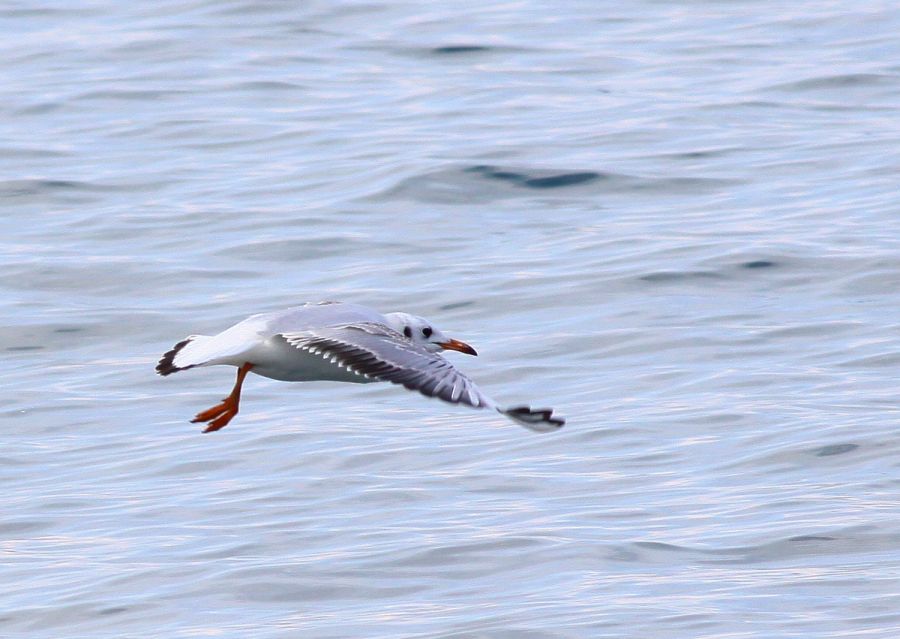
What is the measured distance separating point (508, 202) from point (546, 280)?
2.48 m

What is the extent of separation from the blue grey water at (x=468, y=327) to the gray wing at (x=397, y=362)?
1.37 meters

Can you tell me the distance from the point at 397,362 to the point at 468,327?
4848 millimetres

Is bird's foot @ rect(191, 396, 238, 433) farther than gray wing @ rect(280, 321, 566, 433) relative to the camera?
Yes

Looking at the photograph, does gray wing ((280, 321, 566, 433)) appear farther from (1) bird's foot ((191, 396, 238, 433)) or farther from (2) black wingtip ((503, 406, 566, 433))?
(1) bird's foot ((191, 396, 238, 433))

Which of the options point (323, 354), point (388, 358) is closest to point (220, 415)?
point (323, 354)

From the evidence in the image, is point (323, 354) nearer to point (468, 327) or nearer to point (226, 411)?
point (226, 411)

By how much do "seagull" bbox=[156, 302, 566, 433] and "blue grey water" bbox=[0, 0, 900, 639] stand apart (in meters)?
1.28

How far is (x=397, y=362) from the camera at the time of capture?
740 cm

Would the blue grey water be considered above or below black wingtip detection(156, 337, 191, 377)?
below

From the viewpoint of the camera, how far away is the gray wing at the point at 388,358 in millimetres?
7055

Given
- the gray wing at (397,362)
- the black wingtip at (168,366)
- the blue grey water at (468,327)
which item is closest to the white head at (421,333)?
the gray wing at (397,362)

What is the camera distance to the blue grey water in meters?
8.93

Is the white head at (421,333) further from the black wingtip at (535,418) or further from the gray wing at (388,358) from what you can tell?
the black wingtip at (535,418)

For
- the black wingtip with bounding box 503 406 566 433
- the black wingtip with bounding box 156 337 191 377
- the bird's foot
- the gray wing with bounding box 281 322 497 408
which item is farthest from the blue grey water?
the black wingtip with bounding box 503 406 566 433
